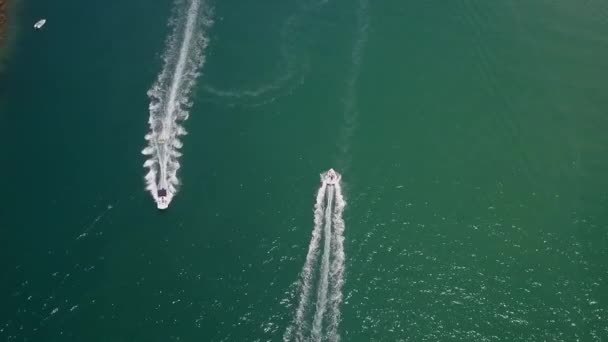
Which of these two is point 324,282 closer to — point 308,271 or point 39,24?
point 308,271

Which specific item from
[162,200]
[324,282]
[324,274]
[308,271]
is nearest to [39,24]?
[162,200]

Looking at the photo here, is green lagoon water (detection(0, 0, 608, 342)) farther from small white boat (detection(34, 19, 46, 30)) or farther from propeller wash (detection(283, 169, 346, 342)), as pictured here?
small white boat (detection(34, 19, 46, 30))

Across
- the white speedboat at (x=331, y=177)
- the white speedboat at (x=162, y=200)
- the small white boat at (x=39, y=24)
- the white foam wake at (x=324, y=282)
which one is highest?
the small white boat at (x=39, y=24)

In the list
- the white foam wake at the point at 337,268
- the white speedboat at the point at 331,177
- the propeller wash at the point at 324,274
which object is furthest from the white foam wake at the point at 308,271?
the white foam wake at the point at 337,268

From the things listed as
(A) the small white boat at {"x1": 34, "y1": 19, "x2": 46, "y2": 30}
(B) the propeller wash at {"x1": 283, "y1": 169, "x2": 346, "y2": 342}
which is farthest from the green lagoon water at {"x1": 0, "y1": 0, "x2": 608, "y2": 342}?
(A) the small white boat at {"x1": 34, "y1": 19, "x2": 46, "y2": 30}

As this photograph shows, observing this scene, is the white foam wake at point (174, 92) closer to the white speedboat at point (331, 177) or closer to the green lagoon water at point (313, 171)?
the green lagoon water at point (313, 171)

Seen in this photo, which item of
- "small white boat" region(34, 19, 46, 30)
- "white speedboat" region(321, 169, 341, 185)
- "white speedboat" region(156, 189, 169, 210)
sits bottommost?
"white speedboat" region(156, 189, 169, 210)

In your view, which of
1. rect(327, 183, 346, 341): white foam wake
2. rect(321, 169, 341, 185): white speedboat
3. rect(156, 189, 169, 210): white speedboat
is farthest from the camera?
rect(321, 169, 341, 185): white speedboat
